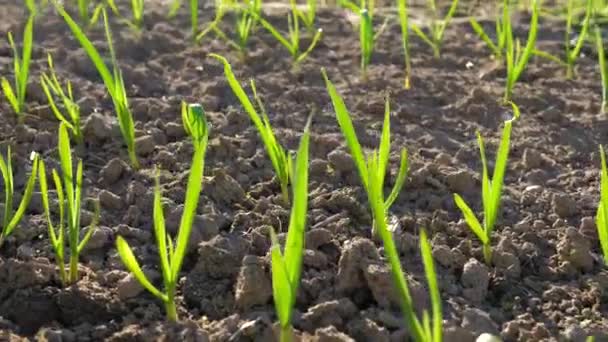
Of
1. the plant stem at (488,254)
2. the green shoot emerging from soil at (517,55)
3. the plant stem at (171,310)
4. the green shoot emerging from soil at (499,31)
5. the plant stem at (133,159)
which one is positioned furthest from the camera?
the green shoot emerging from soil at (499,31)

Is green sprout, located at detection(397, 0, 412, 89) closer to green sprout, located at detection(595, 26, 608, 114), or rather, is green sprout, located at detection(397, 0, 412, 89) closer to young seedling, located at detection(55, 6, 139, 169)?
green sprout, located at detection(595, 26, 608, 114)

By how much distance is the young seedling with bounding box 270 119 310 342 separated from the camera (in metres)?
0.96

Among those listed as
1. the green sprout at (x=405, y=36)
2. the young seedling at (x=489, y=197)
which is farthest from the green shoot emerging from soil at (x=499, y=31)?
the young seedling at (x=489, y=197)

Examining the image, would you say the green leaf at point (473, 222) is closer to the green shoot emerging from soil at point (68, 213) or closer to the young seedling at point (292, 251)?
the young seedling at point (292, 251)

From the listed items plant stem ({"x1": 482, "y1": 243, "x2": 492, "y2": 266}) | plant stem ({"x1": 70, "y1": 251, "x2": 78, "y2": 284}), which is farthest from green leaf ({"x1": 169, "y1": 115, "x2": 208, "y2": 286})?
plant stem ({"x1": 482, "y1": 243, "x2": 492, "y2": 266})

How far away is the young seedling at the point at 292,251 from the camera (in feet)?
3.14

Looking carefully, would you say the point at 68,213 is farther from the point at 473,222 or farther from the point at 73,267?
the point at 473,222

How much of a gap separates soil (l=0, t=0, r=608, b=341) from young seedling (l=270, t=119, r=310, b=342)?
0.44ft

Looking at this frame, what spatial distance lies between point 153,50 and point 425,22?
3.34ft

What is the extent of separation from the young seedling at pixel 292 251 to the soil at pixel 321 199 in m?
0.13

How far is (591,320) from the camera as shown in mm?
1282

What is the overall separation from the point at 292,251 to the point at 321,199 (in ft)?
1.81

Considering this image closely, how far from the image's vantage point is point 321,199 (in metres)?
1.58

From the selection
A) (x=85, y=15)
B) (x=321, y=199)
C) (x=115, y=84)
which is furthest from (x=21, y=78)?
(x=85, y=15)
